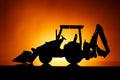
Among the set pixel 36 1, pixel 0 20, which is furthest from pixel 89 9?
pixel 0 20

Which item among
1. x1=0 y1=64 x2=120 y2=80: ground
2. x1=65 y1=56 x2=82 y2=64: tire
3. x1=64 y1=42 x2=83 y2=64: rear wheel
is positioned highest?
x1=64 y1=42 x2=83 y2=64: rear wheel

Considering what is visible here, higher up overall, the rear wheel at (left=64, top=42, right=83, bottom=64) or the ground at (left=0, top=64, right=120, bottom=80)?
the rear wheel at (left=64, top=42, right=83, bottom=64)

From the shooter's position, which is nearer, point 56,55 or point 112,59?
point 56,55

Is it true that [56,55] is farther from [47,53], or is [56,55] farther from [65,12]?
[65,12]

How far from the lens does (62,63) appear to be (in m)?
4.09

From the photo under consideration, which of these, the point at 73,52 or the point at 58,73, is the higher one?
the point at 73,52

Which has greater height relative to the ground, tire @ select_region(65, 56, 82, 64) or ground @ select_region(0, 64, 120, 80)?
tire @ select_region(65, 56, 82, 64)

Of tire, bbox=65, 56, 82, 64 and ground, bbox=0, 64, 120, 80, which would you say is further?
tire, bbox=65, 56, 82, 64

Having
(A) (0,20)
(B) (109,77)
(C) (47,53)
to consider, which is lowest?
(B) (109,77)

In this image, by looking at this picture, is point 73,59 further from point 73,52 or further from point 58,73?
point 58,73

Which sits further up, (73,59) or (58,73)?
(73,59)

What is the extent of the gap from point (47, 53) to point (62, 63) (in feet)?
2.40

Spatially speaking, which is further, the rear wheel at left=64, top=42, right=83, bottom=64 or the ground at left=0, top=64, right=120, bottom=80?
the rear wheel at left=64, top=42, right=83, bottom=64

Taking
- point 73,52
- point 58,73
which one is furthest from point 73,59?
point 58,73
